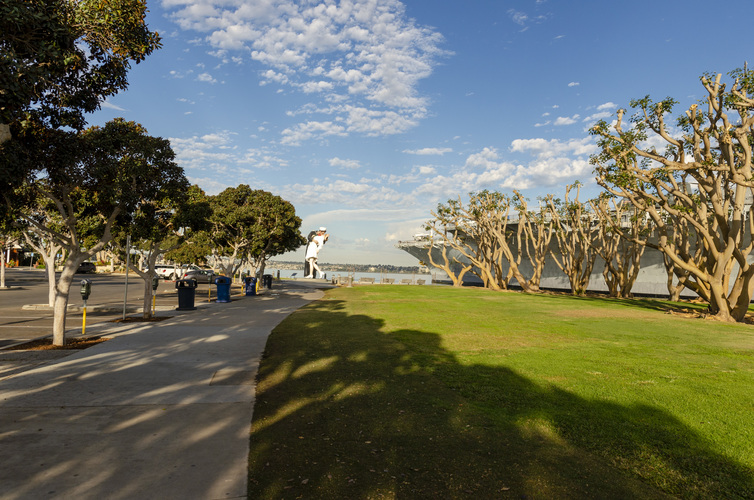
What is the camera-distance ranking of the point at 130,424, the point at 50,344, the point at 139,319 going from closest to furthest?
the point at 130,424
the point at 50,344
the point at 139,319

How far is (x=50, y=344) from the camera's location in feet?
30.8

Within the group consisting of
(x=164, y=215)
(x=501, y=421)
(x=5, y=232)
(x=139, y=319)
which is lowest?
(x=139, y=319)

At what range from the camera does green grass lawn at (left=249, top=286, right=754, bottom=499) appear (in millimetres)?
3566

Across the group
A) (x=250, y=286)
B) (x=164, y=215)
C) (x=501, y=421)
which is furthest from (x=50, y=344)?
(x=250, y=286)

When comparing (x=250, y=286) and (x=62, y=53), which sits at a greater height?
(x=62, y=53)

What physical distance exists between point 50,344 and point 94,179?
3970 mm

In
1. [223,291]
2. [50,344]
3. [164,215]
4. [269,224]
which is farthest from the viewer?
[269,224]

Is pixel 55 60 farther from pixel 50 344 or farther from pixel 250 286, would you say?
pixel 250 286

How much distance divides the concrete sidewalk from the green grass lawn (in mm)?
392

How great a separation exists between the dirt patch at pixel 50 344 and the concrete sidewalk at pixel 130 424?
2.01ft

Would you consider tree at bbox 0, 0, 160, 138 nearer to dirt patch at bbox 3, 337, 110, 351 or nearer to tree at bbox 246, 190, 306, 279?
dirt patch at bbox 3, 337, 110, 351

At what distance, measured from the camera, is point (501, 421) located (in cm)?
498

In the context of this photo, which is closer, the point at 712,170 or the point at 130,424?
the point at 130,424

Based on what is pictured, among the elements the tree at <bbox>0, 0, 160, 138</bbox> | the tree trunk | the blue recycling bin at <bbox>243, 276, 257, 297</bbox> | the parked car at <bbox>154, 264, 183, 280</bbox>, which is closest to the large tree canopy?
the tree at <bbox>0, 0, 160, 138</bbox>
